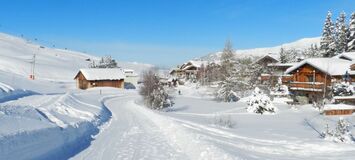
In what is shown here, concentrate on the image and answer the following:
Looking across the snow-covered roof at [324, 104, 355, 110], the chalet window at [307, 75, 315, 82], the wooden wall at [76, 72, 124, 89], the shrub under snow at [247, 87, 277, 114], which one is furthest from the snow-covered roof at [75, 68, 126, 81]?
the snow-covered roof at [324, 104, 355, 110]

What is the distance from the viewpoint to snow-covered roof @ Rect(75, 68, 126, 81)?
80606 millimetres

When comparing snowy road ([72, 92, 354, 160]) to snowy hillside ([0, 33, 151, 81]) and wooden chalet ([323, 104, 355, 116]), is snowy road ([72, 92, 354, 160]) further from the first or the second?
snowy hillside ([0, 33, 151, 81])

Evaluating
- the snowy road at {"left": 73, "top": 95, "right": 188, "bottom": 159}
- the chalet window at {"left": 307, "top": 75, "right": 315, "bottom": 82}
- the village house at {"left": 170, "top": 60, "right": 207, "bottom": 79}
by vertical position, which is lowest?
the snowy road at {"left": 73, "top": 95, "right": 188, "bottom": 159}

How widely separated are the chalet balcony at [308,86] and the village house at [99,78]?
43.4 metres

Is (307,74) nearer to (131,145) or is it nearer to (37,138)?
(131,145)

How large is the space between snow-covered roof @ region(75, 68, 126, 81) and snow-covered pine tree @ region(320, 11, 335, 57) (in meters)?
39.4

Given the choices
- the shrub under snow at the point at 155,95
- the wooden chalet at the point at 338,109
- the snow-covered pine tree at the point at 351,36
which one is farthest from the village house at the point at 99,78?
the wooden chalet at the point at 338,109

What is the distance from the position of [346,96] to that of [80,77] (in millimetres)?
→ 56293

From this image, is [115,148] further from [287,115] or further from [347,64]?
[347,64]

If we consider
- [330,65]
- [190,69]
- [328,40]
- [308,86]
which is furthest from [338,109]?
[190,69]

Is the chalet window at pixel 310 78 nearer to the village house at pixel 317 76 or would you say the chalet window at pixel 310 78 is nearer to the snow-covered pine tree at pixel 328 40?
the village house at pixel 317 76

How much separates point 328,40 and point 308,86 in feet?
97.3

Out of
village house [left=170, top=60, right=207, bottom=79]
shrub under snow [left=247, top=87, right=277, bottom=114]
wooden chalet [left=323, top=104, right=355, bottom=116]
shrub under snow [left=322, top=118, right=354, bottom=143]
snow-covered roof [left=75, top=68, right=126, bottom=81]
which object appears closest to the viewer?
shrub under snow [left=322, top=118, right=354, bottom=143]

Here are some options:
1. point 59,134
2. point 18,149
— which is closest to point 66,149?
point 59,134
